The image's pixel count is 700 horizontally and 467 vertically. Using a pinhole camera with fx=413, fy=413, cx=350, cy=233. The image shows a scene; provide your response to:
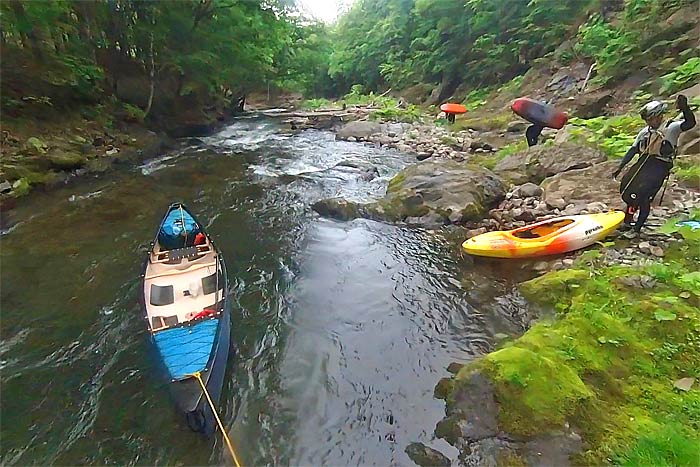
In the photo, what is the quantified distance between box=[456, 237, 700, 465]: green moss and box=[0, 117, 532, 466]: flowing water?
86 cm

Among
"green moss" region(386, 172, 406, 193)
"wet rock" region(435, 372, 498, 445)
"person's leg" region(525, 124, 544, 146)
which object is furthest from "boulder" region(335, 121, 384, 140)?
"wet rock" region(435, 372, 498, 445)

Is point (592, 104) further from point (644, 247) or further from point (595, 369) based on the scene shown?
point (595, 369)

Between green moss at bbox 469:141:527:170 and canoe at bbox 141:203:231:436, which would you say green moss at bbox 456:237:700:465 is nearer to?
canoe at bbox 141:203:231:436

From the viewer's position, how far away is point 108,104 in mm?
15844

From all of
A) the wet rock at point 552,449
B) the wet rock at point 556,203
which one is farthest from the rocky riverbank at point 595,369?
the wet rock at point 556,203

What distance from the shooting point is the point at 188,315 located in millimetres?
4863

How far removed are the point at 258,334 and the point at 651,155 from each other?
19.7 ft

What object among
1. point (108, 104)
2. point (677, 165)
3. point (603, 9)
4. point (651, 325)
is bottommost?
point (651, 325)

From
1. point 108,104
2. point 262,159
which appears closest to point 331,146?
point 262,159

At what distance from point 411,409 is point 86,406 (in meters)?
3.50

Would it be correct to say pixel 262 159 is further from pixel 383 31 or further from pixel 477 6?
pixel 383 31

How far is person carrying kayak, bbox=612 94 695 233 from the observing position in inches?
217

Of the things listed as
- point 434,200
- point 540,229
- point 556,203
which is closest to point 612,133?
point 556,203

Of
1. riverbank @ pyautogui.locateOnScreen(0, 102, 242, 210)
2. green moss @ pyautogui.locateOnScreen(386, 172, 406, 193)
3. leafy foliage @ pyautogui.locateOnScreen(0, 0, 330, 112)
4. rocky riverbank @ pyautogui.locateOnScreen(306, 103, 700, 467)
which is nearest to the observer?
rocky riverbank @ pyautogui.locateOnScreen(306, 103, 700, 467)
